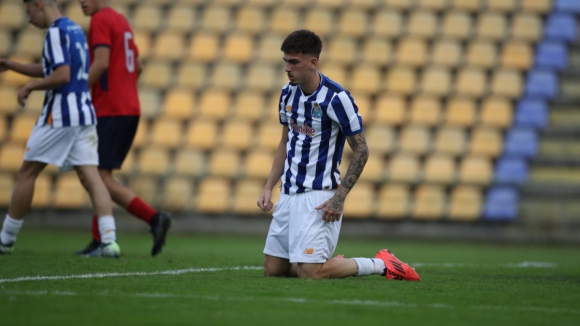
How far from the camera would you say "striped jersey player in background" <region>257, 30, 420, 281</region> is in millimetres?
5250

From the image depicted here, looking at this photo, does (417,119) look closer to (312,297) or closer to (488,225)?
(488,225)

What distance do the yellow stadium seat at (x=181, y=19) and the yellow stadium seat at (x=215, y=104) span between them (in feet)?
4.78

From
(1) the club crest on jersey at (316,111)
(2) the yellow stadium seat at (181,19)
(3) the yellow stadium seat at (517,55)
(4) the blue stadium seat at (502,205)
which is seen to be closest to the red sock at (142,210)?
(1) the club crest on jersey at (316,111)

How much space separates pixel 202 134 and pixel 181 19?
2.49m

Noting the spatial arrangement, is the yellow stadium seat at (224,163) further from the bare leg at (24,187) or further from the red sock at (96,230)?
the bare leg at (24,187)

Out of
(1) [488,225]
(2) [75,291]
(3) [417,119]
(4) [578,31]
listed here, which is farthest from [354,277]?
(4) [578,31]

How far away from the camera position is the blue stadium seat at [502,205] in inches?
490

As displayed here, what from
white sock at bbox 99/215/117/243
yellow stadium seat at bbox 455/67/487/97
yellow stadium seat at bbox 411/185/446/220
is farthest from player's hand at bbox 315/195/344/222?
yellow stadium seat at bbox 455/67/487/97

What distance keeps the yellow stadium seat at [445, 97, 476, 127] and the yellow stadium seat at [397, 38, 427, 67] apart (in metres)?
0.86

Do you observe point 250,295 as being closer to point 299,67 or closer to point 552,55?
point 299,67

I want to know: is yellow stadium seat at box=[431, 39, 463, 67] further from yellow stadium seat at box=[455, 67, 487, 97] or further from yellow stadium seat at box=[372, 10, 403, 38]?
yellow stadium seat at box=[372, 10, 403, 38]

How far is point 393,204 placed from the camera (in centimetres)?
1257

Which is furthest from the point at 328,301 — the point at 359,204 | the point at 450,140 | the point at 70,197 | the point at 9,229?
the point at 450,140

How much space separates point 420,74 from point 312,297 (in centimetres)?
1023
